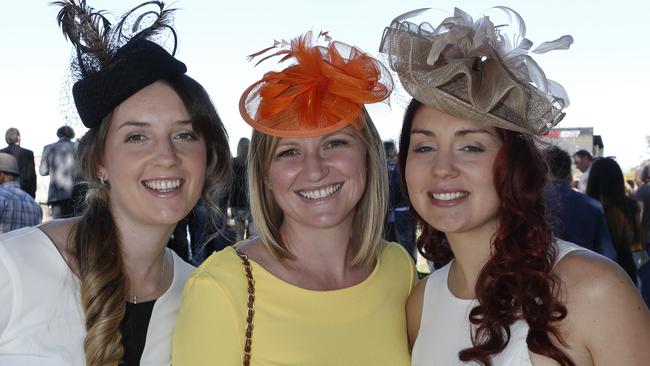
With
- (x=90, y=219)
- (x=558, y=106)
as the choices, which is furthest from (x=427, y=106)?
(x=90, y=219)

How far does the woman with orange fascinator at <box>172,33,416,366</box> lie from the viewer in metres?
2.52

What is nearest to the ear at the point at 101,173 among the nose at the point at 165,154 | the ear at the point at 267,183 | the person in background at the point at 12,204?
the nose at the point at 165,154

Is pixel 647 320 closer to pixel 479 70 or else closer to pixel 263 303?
pixel 479 70

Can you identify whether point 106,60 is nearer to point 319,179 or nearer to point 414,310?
point 319,179

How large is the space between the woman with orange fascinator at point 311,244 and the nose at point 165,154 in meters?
0.33

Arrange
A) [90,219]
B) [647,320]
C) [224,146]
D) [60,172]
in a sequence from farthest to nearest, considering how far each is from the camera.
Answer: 1. [60,172]
2. [224,146]
3. [90,219]
4. [647,320]

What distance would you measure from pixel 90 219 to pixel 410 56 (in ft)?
4.68

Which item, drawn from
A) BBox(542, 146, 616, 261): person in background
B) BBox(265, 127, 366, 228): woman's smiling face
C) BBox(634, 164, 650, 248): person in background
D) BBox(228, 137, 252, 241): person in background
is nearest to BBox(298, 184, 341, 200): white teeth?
BBox(265, 127, 366, 228): woman's smiling face

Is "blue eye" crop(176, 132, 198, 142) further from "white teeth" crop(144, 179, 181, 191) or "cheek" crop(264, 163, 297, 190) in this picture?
"cheek" crop(264, 163, 297, 190)

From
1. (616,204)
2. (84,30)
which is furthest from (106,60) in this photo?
(616,204)

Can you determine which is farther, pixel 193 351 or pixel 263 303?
pixel 263 303

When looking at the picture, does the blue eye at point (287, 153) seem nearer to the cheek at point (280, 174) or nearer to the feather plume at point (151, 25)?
the cheek at point (280, 174)

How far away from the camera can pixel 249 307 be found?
2543mm

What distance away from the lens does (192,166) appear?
290 cm
